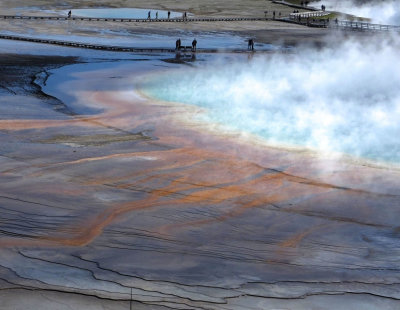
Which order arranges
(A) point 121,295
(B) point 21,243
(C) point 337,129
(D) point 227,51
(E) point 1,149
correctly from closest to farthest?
(A) point 121,295
(B) point 21,243
(E) point 1,149
(C) point 337,129
(D) point 227,51

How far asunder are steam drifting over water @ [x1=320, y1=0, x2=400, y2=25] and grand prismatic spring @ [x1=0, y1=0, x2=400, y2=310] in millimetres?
38773

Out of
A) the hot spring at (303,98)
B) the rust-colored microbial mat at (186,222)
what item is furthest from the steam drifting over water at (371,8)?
the rust-colored microbial mat at (186,222)

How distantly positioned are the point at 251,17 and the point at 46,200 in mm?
48921

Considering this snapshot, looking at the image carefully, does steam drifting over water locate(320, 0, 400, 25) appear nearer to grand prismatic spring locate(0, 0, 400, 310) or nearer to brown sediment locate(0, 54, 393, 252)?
grand prismatic spring locate(0, 0, 400, 310)

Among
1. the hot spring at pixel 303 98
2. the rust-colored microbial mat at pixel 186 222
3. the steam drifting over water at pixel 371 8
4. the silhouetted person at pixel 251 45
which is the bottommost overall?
the rust-colored microbial mat at pixel 186 222

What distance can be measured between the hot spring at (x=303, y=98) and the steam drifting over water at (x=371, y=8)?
1337 inches

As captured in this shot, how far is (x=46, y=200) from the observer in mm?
12086

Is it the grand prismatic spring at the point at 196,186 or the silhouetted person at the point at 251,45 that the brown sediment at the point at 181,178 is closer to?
the grand prismatic spring at the point at 196,186

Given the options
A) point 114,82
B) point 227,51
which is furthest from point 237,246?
point 227,51

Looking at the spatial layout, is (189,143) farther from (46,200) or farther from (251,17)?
(251,17)

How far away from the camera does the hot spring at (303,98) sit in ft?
59.4

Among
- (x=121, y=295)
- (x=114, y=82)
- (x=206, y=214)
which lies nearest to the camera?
(x=121, y=295)

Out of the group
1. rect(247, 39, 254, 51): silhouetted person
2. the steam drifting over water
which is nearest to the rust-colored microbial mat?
rect(247, 39, 254, 51): silhouetted person

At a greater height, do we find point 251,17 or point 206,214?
point 251,17
